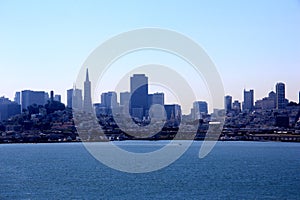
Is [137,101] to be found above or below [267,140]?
above

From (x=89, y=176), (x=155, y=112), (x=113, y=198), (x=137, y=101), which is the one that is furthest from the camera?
(x=155, y=112)

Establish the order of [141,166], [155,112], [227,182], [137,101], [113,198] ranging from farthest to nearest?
[155,112]
[137,101]
[141,166]
[227,182]
[113,198]

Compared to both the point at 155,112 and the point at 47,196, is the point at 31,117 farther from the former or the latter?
the point at 47,196

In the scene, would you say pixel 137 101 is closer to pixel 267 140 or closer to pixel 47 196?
pixel 267 140

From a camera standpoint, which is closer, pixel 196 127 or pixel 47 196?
pixel 47 196

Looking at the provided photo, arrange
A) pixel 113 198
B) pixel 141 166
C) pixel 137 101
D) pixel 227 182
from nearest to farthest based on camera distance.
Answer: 1. pixel 113 198
2. pixel 227 182
3. pixel 141 166
4. pixel 137 101

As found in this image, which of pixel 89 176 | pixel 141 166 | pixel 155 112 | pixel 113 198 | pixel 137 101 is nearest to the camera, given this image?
pixel 113 198

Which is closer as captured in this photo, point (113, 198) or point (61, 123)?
point (113, 198)

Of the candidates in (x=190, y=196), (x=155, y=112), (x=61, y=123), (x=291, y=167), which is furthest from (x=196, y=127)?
(x=190, y=196)

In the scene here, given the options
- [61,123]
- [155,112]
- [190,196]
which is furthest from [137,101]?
[190,196]
